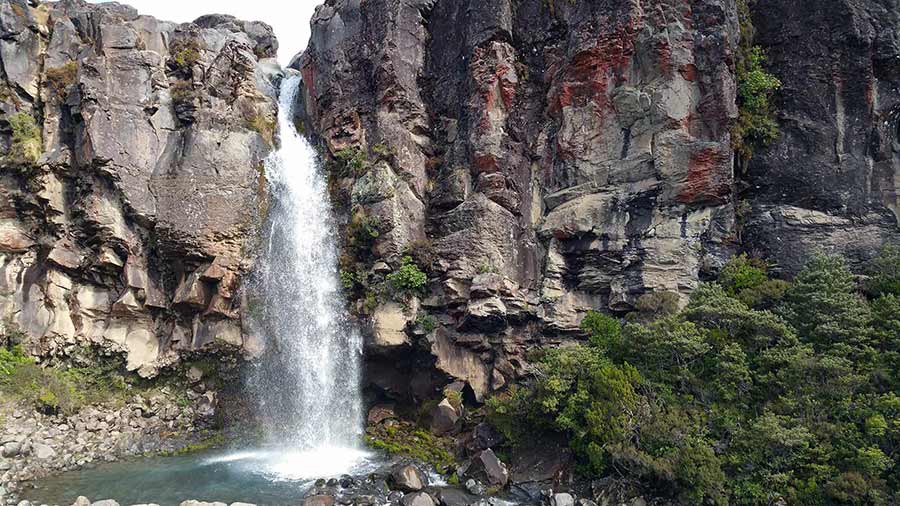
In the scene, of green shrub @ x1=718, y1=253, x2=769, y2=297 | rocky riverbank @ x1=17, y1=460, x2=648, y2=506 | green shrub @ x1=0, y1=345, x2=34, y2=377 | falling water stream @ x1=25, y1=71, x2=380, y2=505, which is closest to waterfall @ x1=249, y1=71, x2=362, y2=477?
falling water stream @ x1=25, y1=71, x2=380, y2=505

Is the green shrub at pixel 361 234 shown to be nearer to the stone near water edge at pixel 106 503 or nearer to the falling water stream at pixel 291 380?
the falling water stream at pixel 291 380

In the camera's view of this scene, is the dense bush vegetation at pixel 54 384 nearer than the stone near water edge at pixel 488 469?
No

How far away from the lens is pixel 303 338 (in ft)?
73.0

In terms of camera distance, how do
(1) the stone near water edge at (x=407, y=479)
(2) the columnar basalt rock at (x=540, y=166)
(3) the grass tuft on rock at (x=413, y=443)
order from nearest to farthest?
A: (1) the stone near water edge at (x=407, y=479)
(3) the grass tuft on rock at (x=413, y=443)
(2) the columnar basalt rock at (x=540, y=166)

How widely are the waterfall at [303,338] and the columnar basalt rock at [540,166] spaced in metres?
1.40

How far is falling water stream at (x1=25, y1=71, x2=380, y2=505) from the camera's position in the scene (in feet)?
55.8

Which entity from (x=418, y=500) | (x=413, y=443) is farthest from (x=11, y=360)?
(x=418, y=500)

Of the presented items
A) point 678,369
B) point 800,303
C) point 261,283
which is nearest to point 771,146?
point 800,303

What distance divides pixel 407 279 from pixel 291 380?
6.10 metres

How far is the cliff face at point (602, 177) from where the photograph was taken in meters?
20.5

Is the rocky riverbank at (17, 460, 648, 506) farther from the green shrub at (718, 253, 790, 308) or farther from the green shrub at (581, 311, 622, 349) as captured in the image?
the green shrub at (718, 253, 790, 308)

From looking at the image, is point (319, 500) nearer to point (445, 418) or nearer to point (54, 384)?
point (445, 418)

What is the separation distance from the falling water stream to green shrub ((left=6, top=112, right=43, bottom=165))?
8.88m

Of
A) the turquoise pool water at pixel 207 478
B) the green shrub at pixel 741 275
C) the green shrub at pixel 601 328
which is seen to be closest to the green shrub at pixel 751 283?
the green shrub at pixel 741 275
